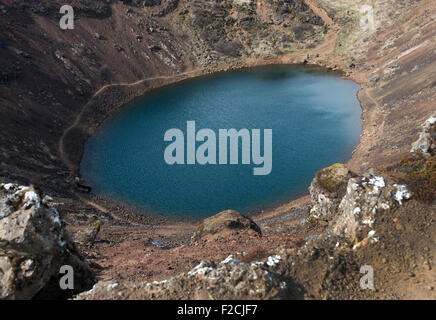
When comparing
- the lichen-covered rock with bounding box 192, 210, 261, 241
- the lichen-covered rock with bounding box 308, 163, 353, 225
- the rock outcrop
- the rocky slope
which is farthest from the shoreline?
the rock outcrop

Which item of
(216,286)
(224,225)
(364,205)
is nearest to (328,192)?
(224,225)

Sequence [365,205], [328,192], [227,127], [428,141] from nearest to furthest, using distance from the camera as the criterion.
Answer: [365,205], [428,141], [328,192], [227,127]

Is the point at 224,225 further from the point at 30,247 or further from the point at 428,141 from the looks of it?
the point at 428,141

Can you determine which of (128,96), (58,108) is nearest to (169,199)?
(58,108)

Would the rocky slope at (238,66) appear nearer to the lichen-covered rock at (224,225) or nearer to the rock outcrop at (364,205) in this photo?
the rock outcrop at (364,205)

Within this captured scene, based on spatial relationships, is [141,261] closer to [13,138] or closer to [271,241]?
[271,241]
